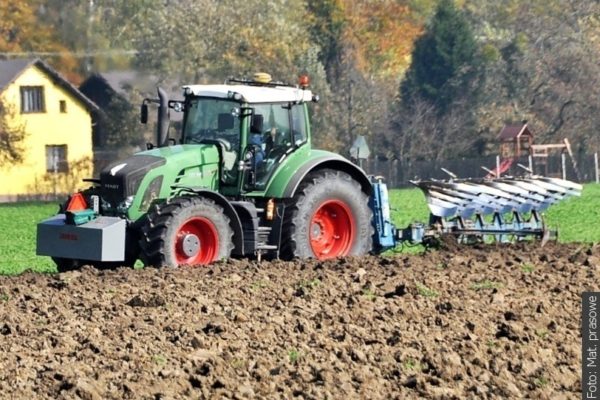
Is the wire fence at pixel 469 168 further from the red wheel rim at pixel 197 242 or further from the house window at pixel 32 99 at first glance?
the red wheel rim at pixel 197 242

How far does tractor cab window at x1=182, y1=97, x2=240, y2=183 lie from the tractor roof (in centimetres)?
10

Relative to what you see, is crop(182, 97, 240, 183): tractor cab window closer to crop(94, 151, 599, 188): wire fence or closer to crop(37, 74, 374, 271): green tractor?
crop(37, 74, 374, 271): green tractor

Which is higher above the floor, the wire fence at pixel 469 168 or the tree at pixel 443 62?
the tree at pixel 443 62

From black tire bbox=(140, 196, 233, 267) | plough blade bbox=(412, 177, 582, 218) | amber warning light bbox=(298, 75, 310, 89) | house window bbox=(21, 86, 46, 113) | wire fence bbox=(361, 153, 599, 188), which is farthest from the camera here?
house window bbox=(21, 86, 46, 113)

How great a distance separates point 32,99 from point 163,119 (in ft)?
132

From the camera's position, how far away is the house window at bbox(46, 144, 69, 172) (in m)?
56.4

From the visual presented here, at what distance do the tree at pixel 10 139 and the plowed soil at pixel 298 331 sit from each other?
35857 mm

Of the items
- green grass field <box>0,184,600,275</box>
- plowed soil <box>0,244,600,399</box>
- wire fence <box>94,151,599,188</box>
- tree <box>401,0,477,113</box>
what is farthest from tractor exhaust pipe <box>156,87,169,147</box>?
tree <box>401,0,477,113</box>

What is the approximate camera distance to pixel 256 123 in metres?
16.8

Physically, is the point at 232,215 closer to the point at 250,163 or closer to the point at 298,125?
the point at 250,163

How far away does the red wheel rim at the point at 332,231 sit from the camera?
58.8 feet

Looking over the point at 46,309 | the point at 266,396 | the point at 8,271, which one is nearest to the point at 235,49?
the point at 8,271

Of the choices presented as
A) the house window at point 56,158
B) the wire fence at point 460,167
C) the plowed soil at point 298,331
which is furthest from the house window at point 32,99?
the plowed soil at point 298,331

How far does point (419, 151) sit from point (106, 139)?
13.0 m
